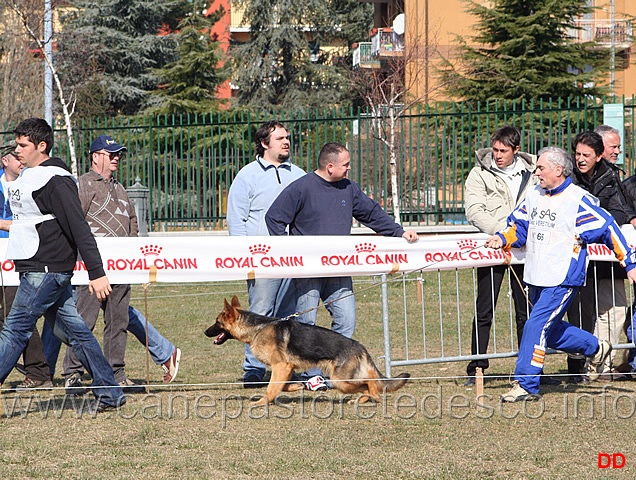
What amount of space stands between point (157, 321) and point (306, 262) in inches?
201

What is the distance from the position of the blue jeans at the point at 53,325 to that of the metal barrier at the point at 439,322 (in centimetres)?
209

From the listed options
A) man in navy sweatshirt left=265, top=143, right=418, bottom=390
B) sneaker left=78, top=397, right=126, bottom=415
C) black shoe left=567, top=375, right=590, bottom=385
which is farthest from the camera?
black shoe left=567, top=375, right=590, bottom=385

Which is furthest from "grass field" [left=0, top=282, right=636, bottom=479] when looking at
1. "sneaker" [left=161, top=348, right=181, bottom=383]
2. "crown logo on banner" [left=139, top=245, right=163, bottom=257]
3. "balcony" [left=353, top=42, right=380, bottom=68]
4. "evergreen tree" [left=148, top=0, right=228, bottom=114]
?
"balcony" [left=353, top=42, right=380, bottom=68]

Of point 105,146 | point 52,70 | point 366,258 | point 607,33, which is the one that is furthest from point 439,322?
point 607,33

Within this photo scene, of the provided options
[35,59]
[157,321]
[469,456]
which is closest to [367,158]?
[157,321]

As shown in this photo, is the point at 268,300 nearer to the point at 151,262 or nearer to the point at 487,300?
the point at 151,262

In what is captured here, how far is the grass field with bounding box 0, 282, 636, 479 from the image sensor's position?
5055 mm

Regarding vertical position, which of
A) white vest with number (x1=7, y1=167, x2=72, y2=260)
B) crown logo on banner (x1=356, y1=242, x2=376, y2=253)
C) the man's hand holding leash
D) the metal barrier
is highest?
white vest with number (x1=7, y1=167, x2=72, y2=260)

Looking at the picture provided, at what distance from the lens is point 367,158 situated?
54.2ft

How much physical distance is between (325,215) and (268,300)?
2.69 feet

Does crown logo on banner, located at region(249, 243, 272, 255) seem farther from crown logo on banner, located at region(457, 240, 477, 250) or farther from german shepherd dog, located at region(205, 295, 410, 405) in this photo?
crown logo on banner, located at region(457, 240, 477, 250)

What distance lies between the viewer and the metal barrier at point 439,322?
7402 mm

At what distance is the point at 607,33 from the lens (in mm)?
35562

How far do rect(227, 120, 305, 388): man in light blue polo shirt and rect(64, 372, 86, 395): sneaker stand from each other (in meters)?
1.27
